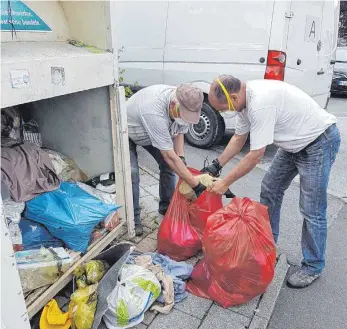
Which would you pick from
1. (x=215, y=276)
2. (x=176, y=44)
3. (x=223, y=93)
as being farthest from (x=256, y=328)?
(x=176, y=44)

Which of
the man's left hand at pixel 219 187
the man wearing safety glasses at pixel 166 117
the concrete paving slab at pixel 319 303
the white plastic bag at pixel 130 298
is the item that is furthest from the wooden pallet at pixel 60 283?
the concrete paving slab at pixel 319 303

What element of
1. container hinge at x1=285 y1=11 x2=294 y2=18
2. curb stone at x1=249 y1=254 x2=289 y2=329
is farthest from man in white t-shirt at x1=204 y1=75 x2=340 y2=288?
container hinge at x1=285 y1=11 x2=294 y2=18

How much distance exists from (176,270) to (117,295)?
55 centimetres

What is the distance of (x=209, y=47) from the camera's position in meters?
4.97

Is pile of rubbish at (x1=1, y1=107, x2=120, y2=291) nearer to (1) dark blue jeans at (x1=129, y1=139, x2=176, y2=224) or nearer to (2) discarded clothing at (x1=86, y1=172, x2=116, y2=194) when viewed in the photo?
(2) discarded clothing at (x1=86, y1=172, x2=116, y2=194)

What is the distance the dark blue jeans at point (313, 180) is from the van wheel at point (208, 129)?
2653mm

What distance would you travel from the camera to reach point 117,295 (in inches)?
82.8

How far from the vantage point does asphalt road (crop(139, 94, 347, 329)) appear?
2.42m

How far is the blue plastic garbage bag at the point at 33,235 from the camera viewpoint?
2.35m

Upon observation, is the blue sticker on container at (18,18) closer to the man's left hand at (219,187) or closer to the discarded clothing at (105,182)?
the discarded clothing at (105,182)

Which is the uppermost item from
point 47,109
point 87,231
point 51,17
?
point 51,17

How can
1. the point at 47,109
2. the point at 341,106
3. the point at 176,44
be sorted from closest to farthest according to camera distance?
the point at 47,109, the point at 176,44, the point at 341,106

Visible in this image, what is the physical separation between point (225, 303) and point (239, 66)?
333 cm

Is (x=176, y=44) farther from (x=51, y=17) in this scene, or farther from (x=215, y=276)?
(x=215, y=276)
